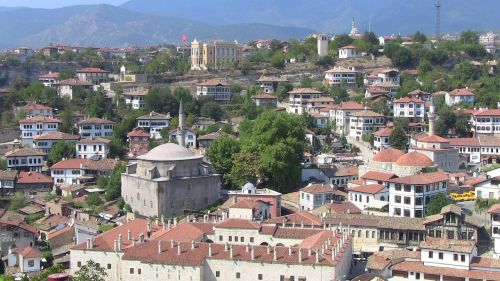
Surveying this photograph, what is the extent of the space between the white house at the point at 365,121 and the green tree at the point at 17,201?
23543mm

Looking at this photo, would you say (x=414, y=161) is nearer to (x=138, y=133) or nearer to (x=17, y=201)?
(x=138, y=133)

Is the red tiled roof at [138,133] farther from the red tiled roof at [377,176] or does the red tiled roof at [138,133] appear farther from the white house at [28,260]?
the white house at [28,260]

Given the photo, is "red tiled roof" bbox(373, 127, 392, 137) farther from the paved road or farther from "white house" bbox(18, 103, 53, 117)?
"white house" bbox(18, 103, 53, 117)

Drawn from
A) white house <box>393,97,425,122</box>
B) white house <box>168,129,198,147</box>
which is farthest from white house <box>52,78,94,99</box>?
white house <box>393,97,425,122</box>

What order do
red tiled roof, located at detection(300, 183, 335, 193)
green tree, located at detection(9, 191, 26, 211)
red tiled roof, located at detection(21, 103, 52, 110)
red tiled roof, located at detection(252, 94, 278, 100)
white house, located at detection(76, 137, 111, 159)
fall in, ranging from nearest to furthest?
red tiled roof, located at detection(300, 183, 335, 193) < green tree, located at detection(9, 191, 26, 211) < white house, located at detection(76, 137, 111, 159) < red tiled roof, located at detection(21, 103, 52, 110) < red tiled roof, located at detection(252, 94, 278, 100)

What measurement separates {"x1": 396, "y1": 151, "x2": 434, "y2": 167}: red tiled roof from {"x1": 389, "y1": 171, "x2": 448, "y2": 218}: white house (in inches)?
130

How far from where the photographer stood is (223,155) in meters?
43.9

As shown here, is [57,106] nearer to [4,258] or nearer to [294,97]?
[294,97]

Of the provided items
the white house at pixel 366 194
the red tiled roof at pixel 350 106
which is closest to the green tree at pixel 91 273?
the white house at pixel 366 194

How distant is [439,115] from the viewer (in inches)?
2148

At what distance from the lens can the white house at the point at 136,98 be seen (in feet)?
204

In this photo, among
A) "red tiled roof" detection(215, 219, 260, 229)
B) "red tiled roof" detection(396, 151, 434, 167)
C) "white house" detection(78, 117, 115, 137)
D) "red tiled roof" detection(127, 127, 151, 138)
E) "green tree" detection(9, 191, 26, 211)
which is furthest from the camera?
"white house" detection(78, 117, 115, 137)

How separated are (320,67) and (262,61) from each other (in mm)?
6210

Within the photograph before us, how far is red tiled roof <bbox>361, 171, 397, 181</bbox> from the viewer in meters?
38.8
